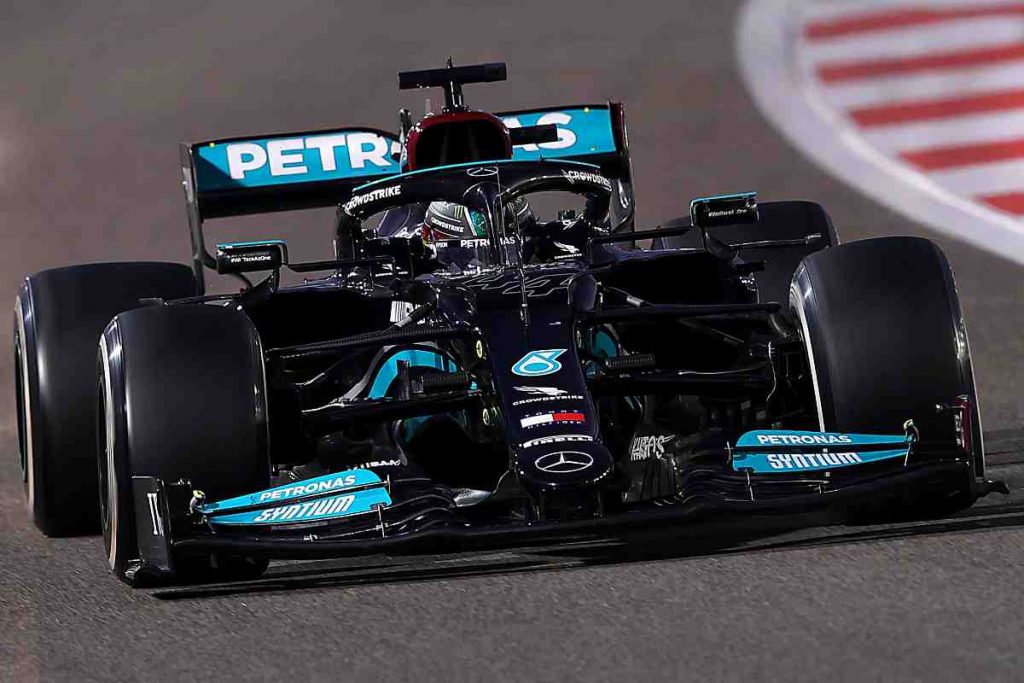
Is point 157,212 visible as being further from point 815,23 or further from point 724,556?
point 724,556

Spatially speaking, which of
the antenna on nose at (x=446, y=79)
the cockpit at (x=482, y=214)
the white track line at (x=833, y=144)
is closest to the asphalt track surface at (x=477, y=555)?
the white track line at (x=833, y=144)

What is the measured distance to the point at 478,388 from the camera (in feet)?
21.8

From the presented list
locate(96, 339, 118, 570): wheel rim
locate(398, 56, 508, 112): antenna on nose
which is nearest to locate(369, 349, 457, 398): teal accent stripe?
locate(96, 339, 118, 570): wheel rim

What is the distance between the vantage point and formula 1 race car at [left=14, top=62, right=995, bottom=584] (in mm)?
6008

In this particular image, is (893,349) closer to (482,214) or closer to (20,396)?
(482,214)

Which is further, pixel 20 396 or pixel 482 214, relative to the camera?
pixel 20 396

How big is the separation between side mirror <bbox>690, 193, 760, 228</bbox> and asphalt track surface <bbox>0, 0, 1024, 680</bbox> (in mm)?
1329

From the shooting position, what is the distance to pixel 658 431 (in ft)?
22.8

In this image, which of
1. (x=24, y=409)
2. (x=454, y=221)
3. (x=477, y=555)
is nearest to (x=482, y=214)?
(x=454, y=221)

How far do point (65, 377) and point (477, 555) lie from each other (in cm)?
189

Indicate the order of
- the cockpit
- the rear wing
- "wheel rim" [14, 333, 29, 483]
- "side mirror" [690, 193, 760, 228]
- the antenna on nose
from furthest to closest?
1. the rear wing
2. the antenna on nose
3. "wheel rim" [14, 333, 29, 483]
4. the cockpit
5. "side mirror" [690, 193, 760, 228]

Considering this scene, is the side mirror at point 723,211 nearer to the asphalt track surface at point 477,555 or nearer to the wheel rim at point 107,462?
the asphalt track surface at point 477,555

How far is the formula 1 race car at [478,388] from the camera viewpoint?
6.01m

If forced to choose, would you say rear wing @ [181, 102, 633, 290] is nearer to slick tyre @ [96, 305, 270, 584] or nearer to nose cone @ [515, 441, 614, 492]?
slick tyre @ [96, 305, 270, 584]
